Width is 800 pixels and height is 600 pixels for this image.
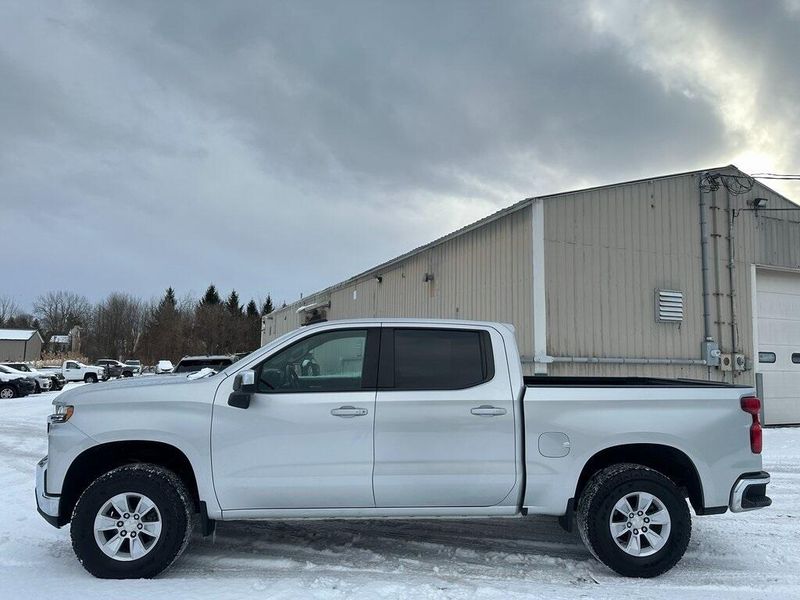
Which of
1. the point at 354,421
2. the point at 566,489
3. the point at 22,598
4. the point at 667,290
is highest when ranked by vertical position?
the point at 667,290

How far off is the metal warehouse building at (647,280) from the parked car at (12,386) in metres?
17.9

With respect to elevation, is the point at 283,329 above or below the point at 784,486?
above

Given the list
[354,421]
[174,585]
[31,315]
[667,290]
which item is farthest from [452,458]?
[31,315]

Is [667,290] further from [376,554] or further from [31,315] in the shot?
[31,315]

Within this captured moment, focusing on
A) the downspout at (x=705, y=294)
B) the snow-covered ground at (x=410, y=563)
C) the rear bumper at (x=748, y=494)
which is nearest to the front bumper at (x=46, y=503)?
the snow-covered ground at (x=410, y=563)

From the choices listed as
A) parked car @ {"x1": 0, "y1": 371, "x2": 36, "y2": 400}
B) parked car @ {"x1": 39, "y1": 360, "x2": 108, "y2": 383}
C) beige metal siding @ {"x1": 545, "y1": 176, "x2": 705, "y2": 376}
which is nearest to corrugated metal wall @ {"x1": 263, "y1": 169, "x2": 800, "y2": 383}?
beige metal siding @ {"x1": 545, "y1": 176, "x2": 705, "y2": 376}

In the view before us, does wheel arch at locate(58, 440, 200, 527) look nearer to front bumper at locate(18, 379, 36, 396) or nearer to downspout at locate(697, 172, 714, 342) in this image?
downspout at locate(697, 172, 714, 342)

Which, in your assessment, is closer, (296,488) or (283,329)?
(296,488)

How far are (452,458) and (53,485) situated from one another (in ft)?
9.36

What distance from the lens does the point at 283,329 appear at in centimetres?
3262

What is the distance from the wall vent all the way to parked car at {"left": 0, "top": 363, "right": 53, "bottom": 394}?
76.8ft

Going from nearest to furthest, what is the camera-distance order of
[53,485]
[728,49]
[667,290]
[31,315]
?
[53,485] → [728,49] → [667,290] → [31,315]

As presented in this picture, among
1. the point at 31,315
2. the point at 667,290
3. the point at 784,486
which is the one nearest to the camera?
the point at 784,486

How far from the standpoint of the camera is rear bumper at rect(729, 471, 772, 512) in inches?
177
